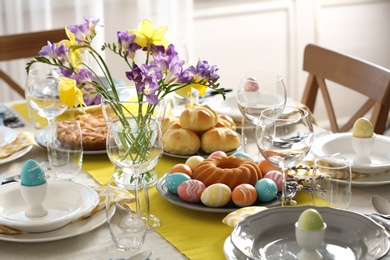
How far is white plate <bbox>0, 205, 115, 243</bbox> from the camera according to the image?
1.28 m

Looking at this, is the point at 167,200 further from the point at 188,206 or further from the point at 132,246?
the point at 132,246

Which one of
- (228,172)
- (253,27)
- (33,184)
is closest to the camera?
(33,184)

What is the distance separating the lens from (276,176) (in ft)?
4.86

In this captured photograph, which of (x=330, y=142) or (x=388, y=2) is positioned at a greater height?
(x=388, y=2)

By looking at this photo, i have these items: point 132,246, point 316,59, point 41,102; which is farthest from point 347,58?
point 132,246

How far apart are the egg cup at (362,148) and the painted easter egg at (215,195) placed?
0.38 m

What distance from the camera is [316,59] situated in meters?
2.39

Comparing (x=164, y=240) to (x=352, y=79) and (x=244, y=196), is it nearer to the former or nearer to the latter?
(x=244, y=196)

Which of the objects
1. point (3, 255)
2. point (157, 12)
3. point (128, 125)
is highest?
point (157, 12)

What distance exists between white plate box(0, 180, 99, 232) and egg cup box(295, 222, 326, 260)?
1.41 ft

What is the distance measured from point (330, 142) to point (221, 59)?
2118 mm

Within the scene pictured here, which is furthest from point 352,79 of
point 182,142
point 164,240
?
point 164,240

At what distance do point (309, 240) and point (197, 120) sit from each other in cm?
65

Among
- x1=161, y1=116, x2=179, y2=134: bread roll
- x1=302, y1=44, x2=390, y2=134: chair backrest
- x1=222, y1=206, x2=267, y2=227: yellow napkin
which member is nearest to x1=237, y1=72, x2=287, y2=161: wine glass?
x1=161, y1=116, x2=179, y2=134: bread roll
